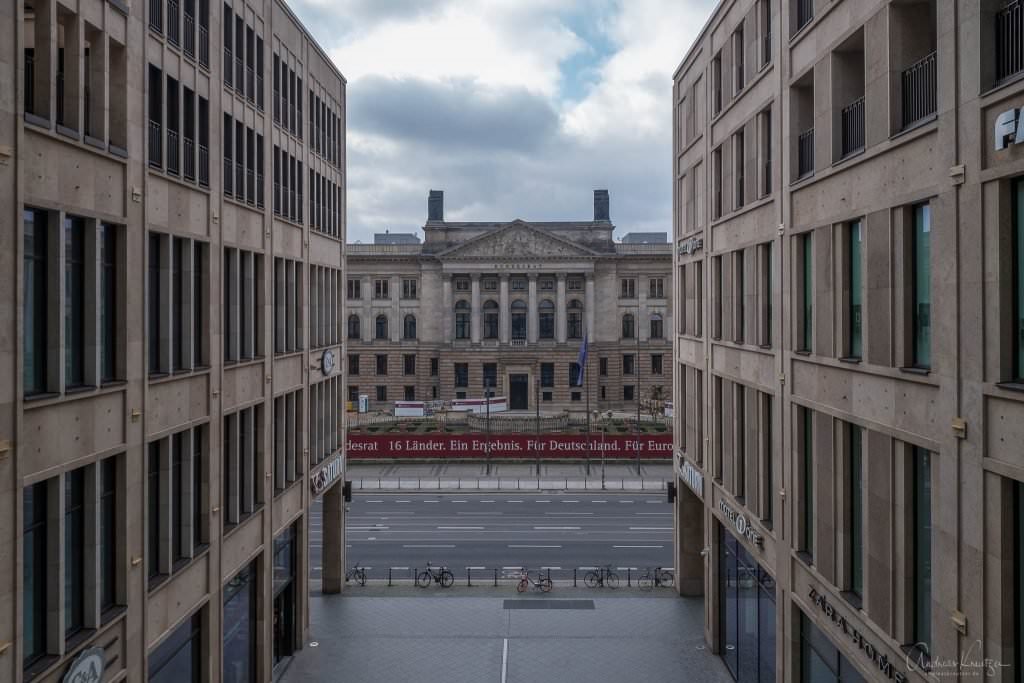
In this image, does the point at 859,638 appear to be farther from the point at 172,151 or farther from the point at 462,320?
the point at 462,320

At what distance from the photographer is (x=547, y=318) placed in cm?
9769

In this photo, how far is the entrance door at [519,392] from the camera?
320 feet

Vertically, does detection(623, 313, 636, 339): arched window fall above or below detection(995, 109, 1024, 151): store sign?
below

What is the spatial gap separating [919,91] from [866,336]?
4.40 meters

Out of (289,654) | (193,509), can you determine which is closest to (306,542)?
(289,654)

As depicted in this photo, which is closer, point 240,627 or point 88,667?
point 88,667

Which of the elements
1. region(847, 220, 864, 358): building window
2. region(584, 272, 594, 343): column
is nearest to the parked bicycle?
region(847, 220, 864, 358): building window

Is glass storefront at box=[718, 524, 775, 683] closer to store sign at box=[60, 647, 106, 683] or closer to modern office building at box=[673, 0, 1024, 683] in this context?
modern office building at box=[673, 0, 1024, 683]

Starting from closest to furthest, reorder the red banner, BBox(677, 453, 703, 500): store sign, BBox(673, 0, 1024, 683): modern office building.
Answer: BBox(673, 0, 1024, 683): modern office building → BBox(677, 453, 703, 500): store sign → the red banner

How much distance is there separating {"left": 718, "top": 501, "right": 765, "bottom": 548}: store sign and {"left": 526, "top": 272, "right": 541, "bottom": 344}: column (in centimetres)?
7184

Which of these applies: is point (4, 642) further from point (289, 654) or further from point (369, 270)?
point (369, 270)

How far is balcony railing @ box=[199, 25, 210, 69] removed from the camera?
1917 cm

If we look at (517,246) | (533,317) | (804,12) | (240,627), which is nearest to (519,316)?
(533,317)

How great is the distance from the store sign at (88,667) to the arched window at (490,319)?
84.2 metres
